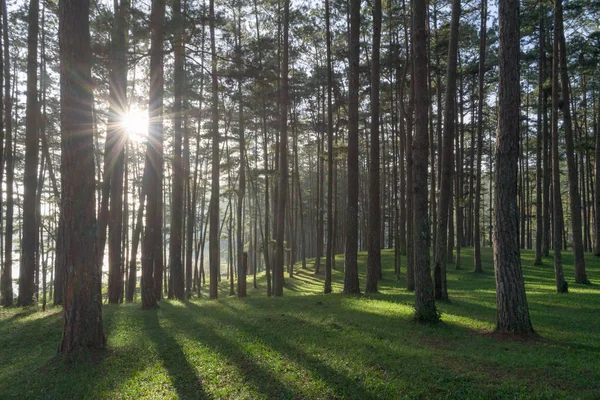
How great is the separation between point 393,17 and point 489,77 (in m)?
10.6

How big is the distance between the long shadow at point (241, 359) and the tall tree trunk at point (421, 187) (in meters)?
4.09

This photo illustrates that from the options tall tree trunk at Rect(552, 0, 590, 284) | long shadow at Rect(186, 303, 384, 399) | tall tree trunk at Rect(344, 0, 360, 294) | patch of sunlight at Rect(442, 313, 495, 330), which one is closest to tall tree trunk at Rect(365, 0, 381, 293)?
tall tree trunk at Rect(344, 0, 360, 294)

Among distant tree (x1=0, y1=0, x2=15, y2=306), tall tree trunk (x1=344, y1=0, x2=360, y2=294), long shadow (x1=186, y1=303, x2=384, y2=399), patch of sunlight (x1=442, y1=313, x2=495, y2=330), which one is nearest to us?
long shadow (x1=186, y1=303, x2=384, y2=399)

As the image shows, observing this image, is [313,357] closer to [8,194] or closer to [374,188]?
[374,188]

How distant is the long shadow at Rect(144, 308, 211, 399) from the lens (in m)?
4.84

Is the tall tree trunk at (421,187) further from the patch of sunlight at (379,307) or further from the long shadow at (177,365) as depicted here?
the long shadow at (177,365)

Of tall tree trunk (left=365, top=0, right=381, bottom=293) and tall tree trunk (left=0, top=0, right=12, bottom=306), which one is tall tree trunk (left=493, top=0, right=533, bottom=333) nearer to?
tall tree trunk (left=365, top=0, right=381, bottom=293)

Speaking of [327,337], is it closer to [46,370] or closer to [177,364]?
[177,364]

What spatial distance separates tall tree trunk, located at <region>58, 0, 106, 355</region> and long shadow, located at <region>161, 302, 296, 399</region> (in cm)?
187

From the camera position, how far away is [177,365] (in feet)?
19.0

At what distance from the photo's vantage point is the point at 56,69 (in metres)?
18.9

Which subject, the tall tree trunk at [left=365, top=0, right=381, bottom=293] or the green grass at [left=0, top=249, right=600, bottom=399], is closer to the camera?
the green grass at [left=0, top=249, right=600, bottom=399]

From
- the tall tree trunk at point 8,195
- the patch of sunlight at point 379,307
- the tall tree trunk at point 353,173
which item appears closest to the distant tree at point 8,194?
the tall tree trunk at point 8,195

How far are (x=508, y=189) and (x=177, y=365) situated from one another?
663 centimetres
